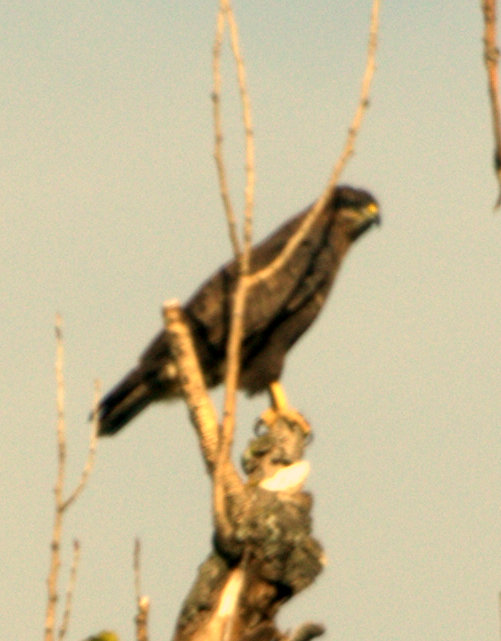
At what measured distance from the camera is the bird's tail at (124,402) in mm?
8031

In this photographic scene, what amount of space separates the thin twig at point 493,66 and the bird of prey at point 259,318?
412cm

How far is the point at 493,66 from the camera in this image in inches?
142

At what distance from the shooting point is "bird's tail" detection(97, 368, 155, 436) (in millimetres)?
8031

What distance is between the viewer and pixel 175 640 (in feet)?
16.4

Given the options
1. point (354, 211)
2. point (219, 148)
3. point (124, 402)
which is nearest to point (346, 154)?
point (219, 148)

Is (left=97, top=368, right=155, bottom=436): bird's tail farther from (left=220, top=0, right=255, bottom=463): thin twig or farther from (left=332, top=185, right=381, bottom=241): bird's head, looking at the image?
(left=220, top=0, right=255, bottom=463): thin twig

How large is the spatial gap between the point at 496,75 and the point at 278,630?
2.42 metres

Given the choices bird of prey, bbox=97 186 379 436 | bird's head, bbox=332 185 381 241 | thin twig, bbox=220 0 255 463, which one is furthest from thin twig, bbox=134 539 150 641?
bird's head, bbox=332 185 381 241

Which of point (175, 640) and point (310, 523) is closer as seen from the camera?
point (175, 640)

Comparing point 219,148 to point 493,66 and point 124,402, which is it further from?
point 124,402

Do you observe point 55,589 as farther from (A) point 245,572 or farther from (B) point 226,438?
(A) point 245,572

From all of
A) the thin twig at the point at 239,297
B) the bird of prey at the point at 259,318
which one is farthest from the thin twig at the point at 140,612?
the bird of prey at the point at 259,318

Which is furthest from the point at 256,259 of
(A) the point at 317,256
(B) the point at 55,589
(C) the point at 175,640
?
Answer: (B) the point at 55,589

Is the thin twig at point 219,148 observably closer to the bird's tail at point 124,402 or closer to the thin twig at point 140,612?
the thin twig at point 140,612
